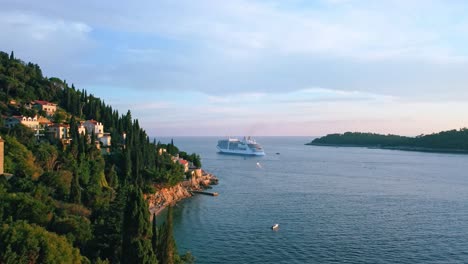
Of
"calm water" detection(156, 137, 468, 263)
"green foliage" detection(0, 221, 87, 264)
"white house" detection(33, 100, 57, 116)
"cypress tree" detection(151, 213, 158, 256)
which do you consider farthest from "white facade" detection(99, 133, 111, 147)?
"green foliage" detection(0, 221, 87, 264)

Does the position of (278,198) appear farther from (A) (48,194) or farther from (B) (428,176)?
(B) (428,176)

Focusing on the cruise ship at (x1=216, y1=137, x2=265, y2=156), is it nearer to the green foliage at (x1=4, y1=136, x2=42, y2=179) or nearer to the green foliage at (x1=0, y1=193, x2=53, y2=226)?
the green foliage at (x1=4, y1=136, x2=42, y2=179)

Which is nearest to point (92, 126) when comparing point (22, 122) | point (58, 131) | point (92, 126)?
point (92, 126)

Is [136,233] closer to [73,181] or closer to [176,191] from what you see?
[73,181]

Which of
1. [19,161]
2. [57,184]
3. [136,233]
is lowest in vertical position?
[136,233]

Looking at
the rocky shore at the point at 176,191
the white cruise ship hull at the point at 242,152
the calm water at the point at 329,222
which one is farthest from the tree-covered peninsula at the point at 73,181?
the white cruise ship hull at the point at 242,152

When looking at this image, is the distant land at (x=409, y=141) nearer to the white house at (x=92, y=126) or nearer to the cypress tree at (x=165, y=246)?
the white house at (x=92, y=126)
